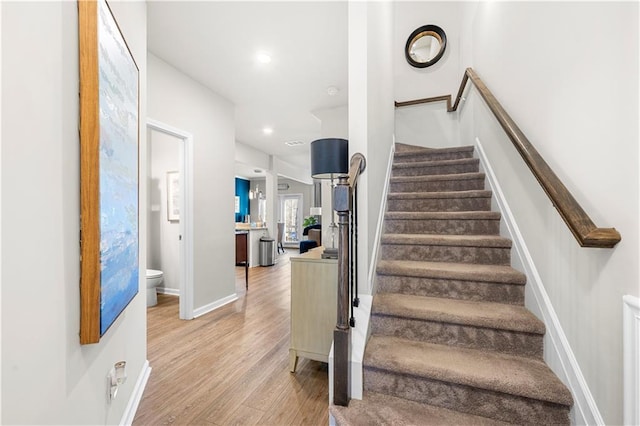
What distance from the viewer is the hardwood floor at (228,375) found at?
5.36 ft

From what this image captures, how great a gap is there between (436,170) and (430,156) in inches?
12.7

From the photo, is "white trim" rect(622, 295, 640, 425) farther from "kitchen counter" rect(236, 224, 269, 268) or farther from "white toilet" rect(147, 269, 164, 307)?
"kitchen counter" rect(236, 224, 269, 268)

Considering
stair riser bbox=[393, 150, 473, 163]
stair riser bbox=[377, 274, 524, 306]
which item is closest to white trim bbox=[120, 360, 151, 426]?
stair riser bbox=[377, 274, 524, 306]

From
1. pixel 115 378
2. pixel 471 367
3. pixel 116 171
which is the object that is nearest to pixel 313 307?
pixel 471 367

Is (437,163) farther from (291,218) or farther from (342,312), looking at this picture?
(291,218)

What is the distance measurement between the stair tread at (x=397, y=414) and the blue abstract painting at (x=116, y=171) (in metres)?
1.10

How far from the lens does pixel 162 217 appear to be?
4332 mm

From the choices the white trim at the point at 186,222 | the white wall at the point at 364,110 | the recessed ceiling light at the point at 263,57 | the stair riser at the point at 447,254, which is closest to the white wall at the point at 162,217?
the white trim at the point at 186,222

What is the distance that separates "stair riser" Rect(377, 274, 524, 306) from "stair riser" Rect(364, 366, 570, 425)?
23.3 inches

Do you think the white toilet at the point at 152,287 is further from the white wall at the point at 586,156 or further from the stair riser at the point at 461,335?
the white wall at the point at 586,156

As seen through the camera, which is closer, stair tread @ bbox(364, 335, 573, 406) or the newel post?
stair tread @ bbox(364, 335, 573, 406)

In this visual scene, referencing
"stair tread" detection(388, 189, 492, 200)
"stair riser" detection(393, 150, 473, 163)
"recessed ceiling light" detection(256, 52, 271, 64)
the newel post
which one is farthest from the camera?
"stair riser" detection(393, 150, 473, 163)

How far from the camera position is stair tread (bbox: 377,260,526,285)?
1.70 meters

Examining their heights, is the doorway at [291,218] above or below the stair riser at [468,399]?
above
